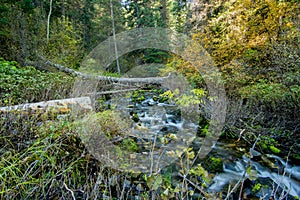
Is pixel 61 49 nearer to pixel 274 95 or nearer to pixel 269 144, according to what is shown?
pixel 274 95

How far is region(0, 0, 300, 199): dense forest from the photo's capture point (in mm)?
1972

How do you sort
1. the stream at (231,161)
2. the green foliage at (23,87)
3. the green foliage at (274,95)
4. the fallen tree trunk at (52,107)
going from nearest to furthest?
the stream at (231,161), the fallen tree trunk at (52,107), the green foliage at (274,95), the green foliage at (23,87)

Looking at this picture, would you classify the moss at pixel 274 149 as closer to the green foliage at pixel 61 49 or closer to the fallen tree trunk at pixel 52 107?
the fallen tree trunk at pixel 52 107

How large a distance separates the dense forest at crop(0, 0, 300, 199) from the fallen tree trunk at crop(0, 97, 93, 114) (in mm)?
45

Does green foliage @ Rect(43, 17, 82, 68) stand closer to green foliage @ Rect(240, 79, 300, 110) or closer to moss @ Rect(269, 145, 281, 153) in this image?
green foliage @ Rect(240, 79, 300, 110)

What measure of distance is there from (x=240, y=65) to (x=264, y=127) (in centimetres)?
213

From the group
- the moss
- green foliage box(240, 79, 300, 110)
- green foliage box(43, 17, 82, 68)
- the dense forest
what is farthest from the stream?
green foliage box(43, 17, 82, 68)

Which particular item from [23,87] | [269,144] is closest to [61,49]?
[23,87]

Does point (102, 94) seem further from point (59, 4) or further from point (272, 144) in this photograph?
point (59, 4)

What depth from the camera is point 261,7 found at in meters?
5.68

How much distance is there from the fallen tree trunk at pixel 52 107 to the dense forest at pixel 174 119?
5cm

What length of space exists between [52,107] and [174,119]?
3512 mm

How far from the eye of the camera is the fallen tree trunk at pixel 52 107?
3.13 meters

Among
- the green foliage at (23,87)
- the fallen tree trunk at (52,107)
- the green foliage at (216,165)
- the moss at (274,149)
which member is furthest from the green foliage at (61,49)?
the moss at (274,149)
